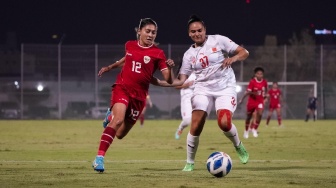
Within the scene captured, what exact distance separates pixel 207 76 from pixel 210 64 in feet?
0.78

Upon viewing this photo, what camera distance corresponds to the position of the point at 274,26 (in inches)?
5709

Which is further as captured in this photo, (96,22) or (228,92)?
(96,22)

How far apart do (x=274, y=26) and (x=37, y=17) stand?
40228 mm

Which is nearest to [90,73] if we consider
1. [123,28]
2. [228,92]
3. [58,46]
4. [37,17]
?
[58,46]

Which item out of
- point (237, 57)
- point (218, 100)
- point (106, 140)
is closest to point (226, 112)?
point (218, 100)

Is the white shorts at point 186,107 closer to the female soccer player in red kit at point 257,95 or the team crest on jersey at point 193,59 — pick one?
the female soccer player in red kit at point 257,95

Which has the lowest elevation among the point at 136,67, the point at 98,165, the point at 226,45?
the point at 98,165

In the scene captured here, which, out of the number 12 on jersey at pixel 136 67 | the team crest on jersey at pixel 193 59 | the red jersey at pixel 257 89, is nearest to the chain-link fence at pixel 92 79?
the red jersey at pixel 257 89

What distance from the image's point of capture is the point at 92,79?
193 feet

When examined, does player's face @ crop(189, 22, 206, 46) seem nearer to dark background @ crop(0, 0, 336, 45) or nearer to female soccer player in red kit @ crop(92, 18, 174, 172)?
female soccer player in red kit @ crop(92, 18, 174, 172)

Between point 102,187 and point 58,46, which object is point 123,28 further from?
point 102,187

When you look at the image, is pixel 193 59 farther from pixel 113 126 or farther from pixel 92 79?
pixel 92 79

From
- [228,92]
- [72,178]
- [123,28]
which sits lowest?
[72,178]

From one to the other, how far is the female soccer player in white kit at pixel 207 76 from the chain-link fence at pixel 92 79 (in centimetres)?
4197
